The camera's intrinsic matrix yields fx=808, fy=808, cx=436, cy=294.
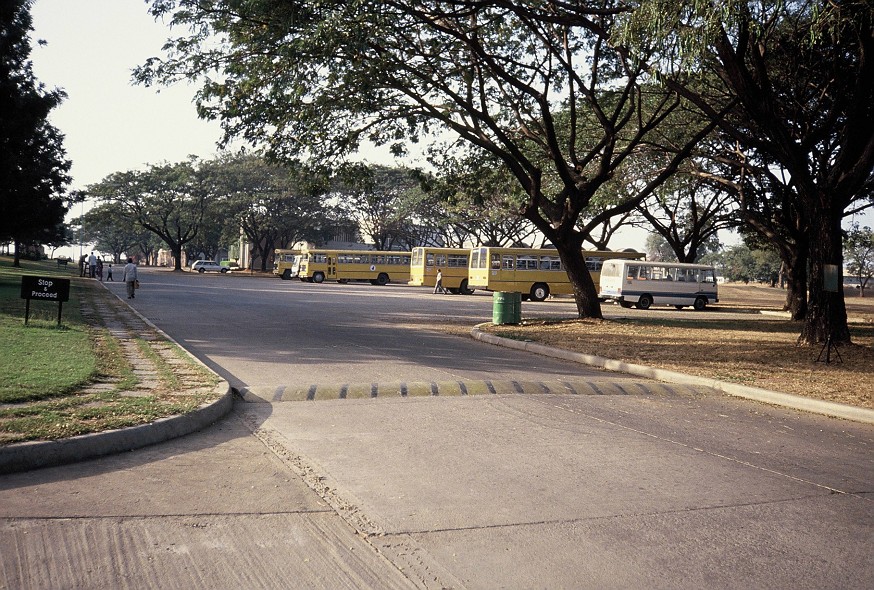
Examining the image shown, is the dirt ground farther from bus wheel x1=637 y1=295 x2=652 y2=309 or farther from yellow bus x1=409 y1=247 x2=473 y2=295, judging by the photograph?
yellow bus x1=409 y1=247 x2=473 y2=295

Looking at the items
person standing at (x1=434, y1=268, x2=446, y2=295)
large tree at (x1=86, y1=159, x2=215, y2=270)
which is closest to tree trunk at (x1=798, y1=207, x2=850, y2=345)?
person standing at (x1=434, y1=268, x2=446, y2=295)

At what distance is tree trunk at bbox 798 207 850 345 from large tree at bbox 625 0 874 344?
20mm

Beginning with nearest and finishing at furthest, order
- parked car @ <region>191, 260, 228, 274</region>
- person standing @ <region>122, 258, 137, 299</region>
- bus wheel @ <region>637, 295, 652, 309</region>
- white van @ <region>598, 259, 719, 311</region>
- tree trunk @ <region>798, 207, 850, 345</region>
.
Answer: tree trunk @ <region>798, 207, 850, 345</region>, person standing @ <region>122, 258, 137, 299</region>, white van @ <region>598, 259, 719, 311</region>, bus wheel @ <region>637, 295, 652, 309</region>, parked car @ <region>191, 260, 228, 274</region>

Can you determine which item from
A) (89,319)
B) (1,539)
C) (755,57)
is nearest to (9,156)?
(89,319)

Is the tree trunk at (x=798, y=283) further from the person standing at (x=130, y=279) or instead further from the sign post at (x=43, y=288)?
the sign post at (x=43, y=288)

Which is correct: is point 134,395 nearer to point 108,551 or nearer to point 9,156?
point 108,551

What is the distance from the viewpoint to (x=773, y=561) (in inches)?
175

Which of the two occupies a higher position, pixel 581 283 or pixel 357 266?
pixel 357 266

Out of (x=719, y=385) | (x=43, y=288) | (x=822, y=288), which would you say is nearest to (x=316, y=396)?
(x=719, y=385)

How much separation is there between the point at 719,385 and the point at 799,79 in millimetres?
14754

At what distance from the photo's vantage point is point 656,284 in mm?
39438

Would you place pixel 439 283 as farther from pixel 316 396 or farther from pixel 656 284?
pixel 316 396

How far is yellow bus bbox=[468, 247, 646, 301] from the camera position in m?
42.4

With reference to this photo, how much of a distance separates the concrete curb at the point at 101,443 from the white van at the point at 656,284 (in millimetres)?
33013
